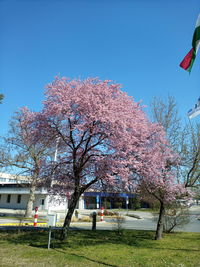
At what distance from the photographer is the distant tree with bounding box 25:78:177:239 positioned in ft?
30.2

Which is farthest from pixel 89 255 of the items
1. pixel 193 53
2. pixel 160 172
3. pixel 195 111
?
pixel 193 53

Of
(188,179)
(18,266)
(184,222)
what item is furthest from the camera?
(184,222)

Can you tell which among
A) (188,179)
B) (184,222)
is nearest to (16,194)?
(184,222)

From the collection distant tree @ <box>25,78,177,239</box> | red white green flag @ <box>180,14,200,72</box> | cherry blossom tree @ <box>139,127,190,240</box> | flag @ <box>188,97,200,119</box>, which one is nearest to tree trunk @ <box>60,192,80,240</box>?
distant tree @ <box>25,78,177,239</box>

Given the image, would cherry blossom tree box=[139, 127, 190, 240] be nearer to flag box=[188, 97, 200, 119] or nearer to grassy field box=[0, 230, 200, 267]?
grassy field box=[0, 230, 200, 267]

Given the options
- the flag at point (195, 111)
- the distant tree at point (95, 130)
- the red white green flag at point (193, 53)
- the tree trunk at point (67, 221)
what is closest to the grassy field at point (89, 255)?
the tree trunk at point (67, 221)

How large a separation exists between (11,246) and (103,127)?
6.01 m

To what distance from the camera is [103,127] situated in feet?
31.0

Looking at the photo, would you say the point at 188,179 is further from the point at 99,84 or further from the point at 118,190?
the point at 99,84

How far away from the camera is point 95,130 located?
9477 millimetres

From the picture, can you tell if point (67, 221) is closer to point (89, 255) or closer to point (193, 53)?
point (89, 255)

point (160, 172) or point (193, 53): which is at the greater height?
point (193, 53)

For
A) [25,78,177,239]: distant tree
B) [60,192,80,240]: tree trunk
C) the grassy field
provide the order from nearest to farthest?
1. the grassy field
2. [25,78,177,239]: distant tree
3. [60,192,80,240]: tree trunk

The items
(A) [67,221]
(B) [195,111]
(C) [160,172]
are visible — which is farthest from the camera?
(A) [67,221]
